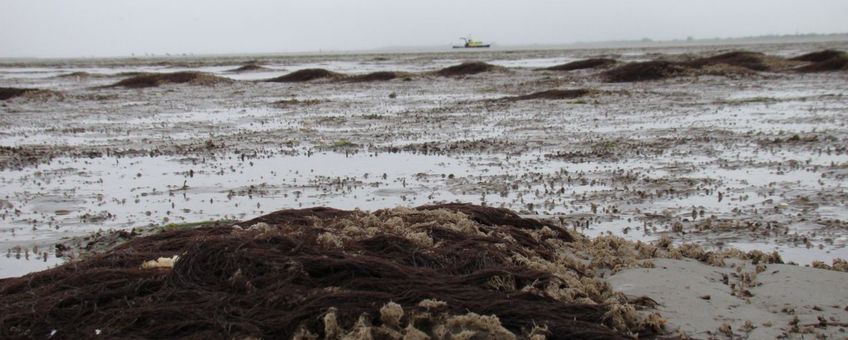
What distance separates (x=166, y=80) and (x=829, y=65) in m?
28.2

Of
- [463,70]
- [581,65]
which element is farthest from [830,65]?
[463,70]

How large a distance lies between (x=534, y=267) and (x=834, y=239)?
2.85 meters

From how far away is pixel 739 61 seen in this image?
31.5 m

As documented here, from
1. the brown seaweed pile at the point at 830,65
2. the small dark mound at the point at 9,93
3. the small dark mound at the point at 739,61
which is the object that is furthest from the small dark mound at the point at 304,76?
the brown seaweed pile at the point at 830,65

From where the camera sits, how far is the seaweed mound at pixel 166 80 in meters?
30.5

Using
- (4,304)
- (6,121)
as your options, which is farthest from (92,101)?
(4,304)

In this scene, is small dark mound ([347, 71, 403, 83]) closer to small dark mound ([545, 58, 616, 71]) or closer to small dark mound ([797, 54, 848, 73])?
small dark mound ([545, 58, 616, 71])

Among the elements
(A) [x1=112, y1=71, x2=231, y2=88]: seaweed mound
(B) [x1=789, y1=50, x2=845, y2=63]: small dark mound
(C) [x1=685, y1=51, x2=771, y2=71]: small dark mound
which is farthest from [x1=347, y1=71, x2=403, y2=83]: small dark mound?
(B) [x1=789, y1=50, x2=845, y2=63]: small dark mound

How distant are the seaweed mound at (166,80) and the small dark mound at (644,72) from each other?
1724 centimetres

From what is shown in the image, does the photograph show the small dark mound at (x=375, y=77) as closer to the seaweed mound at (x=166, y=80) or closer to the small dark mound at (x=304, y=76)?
the small dark mound at (x=304, y=76)

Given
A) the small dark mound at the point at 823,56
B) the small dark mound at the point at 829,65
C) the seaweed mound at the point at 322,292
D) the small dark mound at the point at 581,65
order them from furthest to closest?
the small dark mound at the point at 581,65, the small dark mound at the point at 823,56, the small dark mound at the point at 829,65, the seaweed mound at the point at 322,292

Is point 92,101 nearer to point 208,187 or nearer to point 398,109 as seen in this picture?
point 398,109

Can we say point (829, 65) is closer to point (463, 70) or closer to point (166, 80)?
point (463, 70)

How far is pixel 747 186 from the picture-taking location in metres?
7.46
